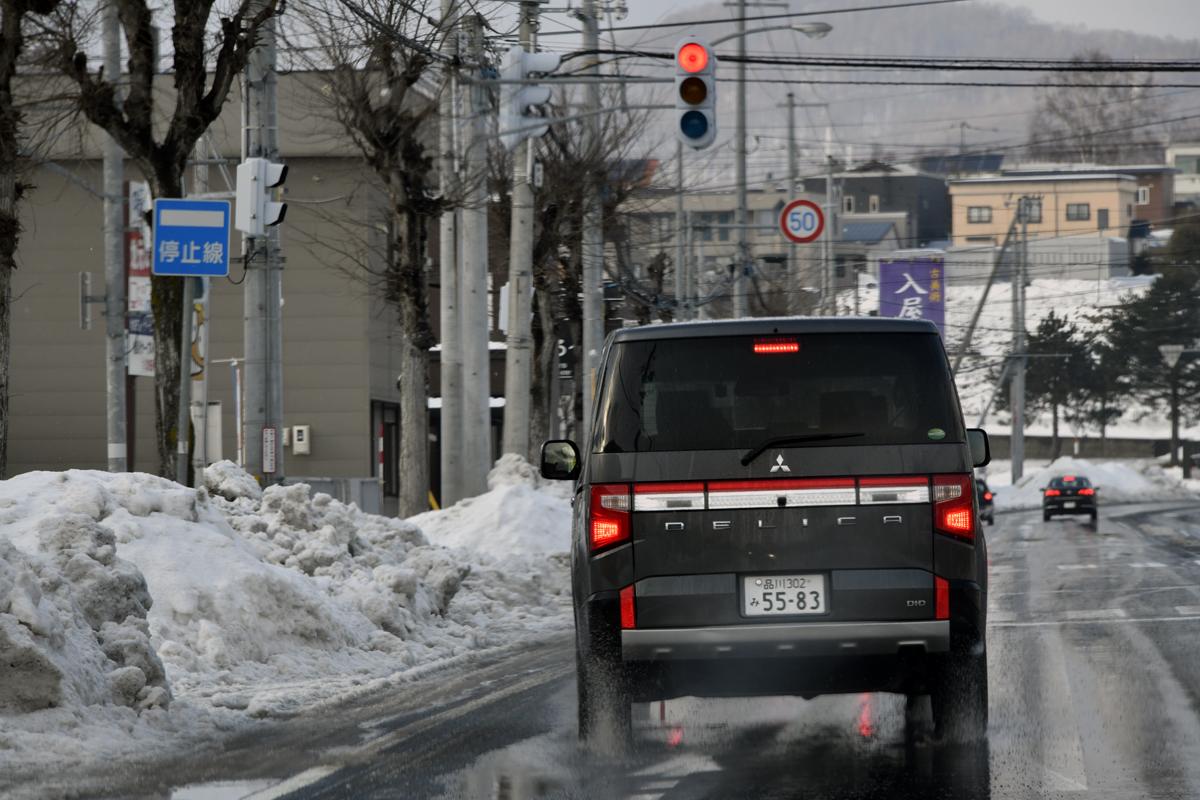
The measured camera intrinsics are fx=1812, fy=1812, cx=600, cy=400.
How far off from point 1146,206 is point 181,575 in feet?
437

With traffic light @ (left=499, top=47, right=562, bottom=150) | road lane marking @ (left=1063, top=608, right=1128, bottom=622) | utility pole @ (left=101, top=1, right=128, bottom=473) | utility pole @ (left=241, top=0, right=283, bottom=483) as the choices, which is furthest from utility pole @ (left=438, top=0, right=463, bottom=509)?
road lane marking @ (left=1063, top=608, right=1128, bottom=622)

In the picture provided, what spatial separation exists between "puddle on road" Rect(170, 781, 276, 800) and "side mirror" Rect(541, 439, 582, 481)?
2343 millimetres

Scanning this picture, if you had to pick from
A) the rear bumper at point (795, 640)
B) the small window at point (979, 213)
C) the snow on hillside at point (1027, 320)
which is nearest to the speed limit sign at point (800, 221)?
the rear bumper at point (795, 640)

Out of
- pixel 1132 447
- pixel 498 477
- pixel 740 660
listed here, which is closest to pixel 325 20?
pixel 498 477

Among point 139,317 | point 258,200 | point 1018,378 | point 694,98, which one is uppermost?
point 694,98

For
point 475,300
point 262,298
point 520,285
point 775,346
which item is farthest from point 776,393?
point 520,285

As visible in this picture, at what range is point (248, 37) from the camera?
1861cm

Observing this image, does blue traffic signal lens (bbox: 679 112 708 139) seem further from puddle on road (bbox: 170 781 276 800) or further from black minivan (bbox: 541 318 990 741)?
puddle on road (bbox: 170 781 276 800)

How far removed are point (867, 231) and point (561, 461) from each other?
125m

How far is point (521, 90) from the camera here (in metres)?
24.7

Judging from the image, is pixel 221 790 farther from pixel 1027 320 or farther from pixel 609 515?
pixel 1027 320

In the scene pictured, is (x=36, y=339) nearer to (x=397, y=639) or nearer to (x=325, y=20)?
(x=325, y=20)

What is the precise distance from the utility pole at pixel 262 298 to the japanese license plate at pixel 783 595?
38.7 feet

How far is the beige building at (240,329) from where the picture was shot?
4191 cm
